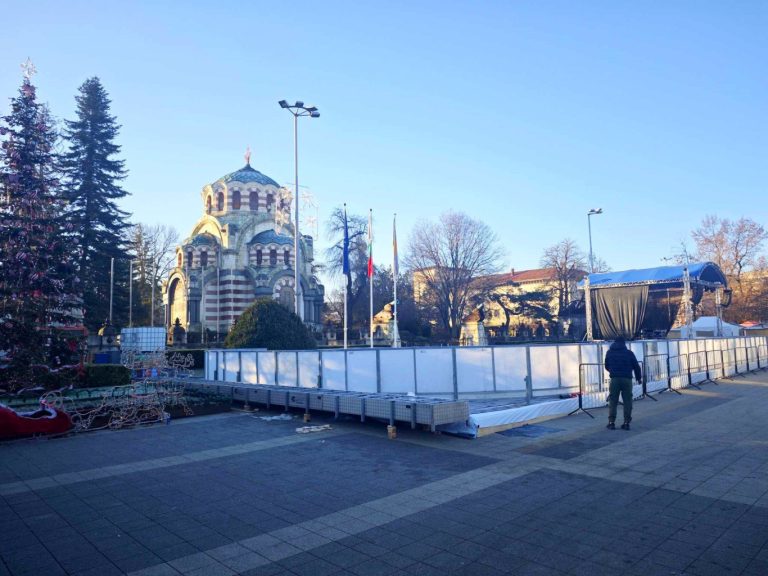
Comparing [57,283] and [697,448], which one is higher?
[57,283]

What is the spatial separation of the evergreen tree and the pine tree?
25.2 meters

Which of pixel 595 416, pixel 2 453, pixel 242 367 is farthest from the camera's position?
pixel 242 367

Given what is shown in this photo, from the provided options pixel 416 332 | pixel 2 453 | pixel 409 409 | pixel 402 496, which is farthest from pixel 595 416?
pixel 416 332

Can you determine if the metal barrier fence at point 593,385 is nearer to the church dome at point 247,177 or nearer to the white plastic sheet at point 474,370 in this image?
the white plastic sheet at point 474,370

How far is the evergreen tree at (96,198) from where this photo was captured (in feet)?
141

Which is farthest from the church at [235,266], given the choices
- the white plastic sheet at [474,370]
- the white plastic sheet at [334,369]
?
the white plastic sheet at [474,370]

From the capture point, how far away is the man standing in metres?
11.1

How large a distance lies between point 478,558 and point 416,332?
47955 mm

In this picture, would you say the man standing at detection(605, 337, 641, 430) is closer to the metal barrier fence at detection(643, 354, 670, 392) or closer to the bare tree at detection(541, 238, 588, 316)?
the metal barrier fence at detection(643, 354, 670, 392)

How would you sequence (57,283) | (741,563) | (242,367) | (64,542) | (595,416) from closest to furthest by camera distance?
(741,563) < (64,542) < (595,416) < (57,283) < (242,367)

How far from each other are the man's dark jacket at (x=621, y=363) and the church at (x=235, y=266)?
35948 millimetres

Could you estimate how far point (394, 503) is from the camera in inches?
263

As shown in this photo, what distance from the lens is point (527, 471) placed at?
805 cm

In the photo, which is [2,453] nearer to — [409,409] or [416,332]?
[409,409]
